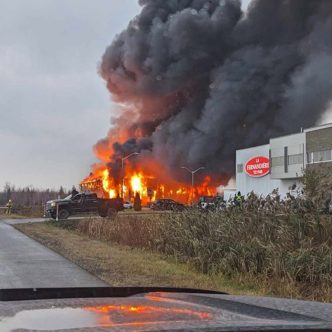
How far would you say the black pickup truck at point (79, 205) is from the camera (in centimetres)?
3725

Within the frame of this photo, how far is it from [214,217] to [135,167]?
76075mm

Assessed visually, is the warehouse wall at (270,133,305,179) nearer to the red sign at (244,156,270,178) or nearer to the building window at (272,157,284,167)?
the building window at (272,157,284,167)

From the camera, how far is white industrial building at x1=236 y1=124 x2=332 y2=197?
6109 centimetres

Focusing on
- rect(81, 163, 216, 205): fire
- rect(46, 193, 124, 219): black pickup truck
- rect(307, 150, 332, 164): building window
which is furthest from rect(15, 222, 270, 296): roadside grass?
rect(81, 163, 216, 205): fire

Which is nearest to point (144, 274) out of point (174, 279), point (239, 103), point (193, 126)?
point (174, 279)

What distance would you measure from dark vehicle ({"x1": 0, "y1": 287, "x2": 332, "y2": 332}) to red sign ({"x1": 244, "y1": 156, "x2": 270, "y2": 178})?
71.0m

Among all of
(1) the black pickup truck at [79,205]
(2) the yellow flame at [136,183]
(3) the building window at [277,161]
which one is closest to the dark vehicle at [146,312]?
(1) the black pickup truck at [79,205]

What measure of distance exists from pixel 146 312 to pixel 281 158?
6928cm

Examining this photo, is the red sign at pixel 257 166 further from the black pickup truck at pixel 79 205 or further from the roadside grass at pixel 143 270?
the roadside grass at pixel 143 270

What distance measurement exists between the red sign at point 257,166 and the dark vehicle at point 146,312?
7098 cm

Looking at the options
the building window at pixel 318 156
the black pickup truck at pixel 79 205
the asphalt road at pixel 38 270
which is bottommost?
the asphalt road at pixel 38 270

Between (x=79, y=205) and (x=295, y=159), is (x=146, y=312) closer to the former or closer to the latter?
(x=79, y=205)

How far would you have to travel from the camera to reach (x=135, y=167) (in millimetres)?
88938

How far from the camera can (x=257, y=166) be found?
247 ft
